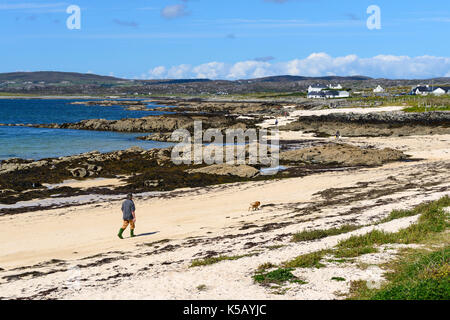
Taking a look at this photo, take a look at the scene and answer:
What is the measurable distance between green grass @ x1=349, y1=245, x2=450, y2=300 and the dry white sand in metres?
0.40

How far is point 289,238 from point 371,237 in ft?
8.38

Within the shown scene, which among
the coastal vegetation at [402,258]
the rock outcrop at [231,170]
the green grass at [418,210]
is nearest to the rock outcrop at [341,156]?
the rock outcrop at [231,170]

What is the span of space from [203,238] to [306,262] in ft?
16.9

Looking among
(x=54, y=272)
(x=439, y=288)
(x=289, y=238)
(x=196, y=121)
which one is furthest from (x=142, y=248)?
(x=196, y=121)

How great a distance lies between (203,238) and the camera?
15648 millimetres

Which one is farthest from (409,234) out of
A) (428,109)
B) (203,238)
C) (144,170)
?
(428,109)

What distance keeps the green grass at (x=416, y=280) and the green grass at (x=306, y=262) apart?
4.93 feet

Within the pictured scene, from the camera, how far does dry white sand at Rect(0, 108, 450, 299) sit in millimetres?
10297

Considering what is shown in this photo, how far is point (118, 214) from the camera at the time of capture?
68.3ft

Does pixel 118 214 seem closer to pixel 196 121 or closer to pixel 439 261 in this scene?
pixel 439 261

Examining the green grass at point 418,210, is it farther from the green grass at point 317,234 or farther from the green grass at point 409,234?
the green grass at point 317,234

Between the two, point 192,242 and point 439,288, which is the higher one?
point 439,288

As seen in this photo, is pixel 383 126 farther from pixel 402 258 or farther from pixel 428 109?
pixel 402 258

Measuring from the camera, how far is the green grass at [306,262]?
36.5ft
